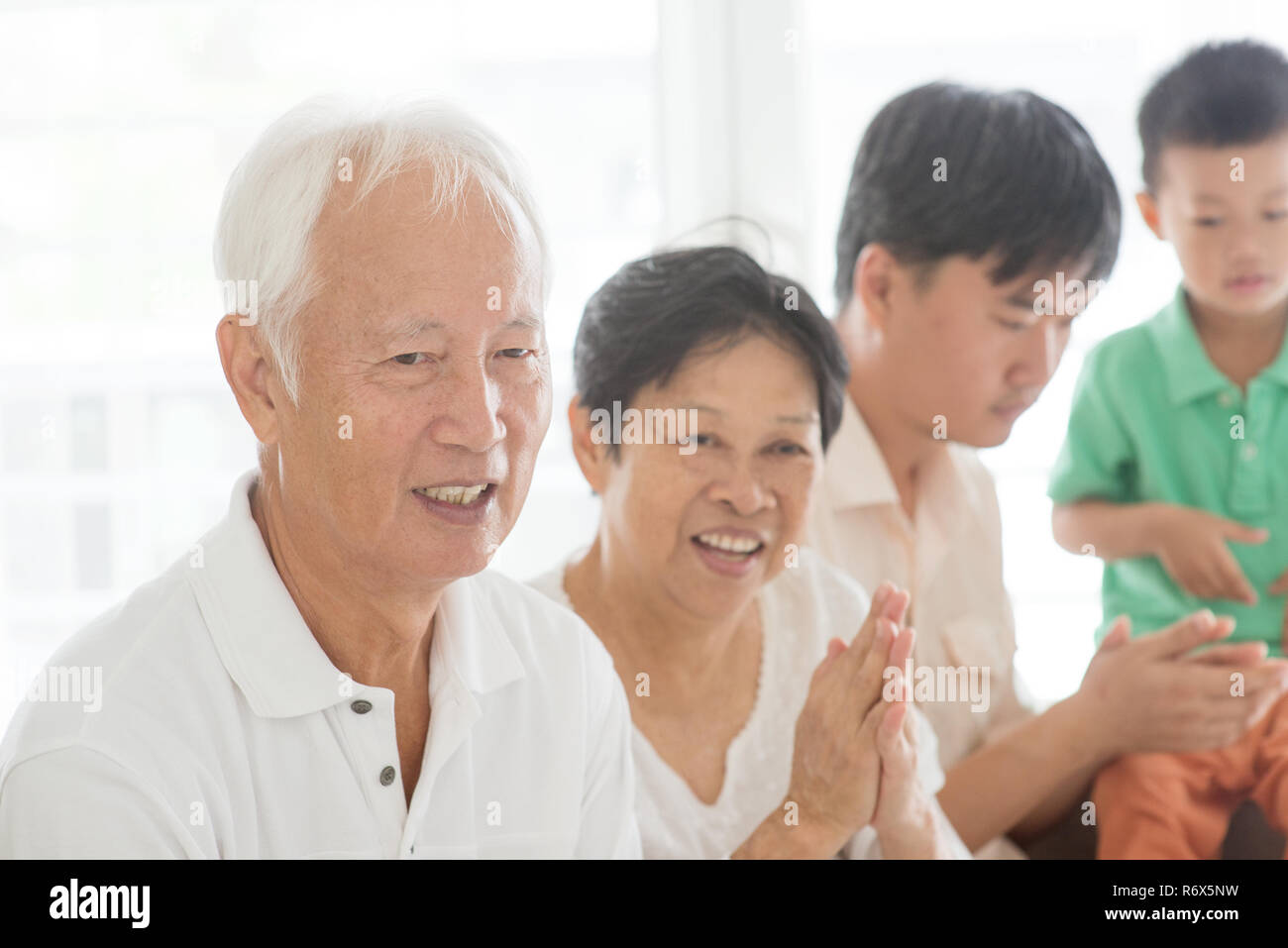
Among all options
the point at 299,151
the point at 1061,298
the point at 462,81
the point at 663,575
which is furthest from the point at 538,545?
the point at 299,151

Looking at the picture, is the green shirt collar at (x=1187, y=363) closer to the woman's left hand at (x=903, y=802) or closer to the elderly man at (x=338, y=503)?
the woman's left hand at (x=903, y=802)

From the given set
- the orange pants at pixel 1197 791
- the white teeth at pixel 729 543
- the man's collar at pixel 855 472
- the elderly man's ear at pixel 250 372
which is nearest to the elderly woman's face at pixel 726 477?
the white teeth at pixel 729 543

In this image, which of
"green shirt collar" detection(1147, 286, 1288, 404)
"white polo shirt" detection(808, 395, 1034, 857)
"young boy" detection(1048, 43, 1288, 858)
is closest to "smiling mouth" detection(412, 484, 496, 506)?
"white polo shirt" detection(808, 395, 1034, 857)

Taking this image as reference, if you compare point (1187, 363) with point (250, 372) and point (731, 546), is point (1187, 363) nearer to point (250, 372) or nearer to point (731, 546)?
point (731, 546)

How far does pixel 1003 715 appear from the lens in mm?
1594

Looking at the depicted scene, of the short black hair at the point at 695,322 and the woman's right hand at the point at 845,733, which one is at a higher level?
the short black hair at the point at 695,322

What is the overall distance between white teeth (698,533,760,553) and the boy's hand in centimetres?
64

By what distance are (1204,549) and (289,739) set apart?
119 cm

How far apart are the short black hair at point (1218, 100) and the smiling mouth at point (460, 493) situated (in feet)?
3.51

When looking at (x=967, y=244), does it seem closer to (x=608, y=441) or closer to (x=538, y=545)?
(x=608, y=441)

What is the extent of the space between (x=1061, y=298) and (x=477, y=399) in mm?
870

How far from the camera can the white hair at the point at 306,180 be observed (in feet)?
2.86

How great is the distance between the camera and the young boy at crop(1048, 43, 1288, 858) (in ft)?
4.74

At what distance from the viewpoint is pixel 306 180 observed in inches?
34.3
